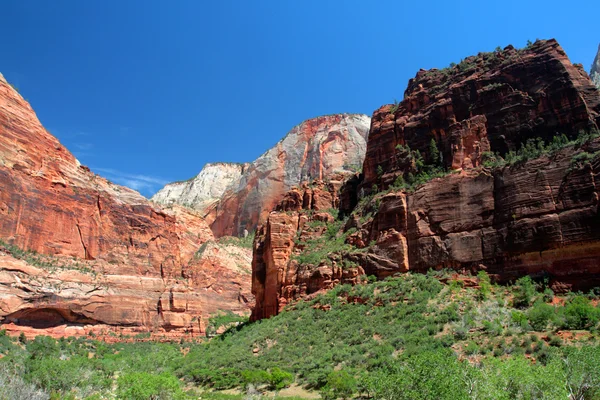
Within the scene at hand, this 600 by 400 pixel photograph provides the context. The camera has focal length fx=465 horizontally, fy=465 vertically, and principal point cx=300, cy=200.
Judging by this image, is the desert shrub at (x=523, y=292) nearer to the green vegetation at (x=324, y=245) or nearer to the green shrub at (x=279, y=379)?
the green vegetation at (x=324, y=245)

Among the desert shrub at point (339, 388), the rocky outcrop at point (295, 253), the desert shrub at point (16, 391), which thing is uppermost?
the rocky outcrop at point (295, 253)

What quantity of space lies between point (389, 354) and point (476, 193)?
1527 cm

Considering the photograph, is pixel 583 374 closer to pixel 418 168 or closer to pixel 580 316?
pixel 580 316

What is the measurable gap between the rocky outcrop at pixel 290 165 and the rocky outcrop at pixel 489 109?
45.9 meters

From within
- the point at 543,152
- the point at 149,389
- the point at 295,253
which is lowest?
the point at 149,389

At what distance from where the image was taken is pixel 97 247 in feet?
222

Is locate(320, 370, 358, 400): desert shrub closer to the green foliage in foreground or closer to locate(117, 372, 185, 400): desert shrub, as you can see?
the green foliage in foreground

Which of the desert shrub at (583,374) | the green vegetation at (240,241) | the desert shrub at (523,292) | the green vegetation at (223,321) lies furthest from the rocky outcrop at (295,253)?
the green vegetation at (240,241)

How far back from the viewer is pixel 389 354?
29.1 meters

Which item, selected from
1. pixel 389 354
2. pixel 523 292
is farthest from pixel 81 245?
pixel 523 292

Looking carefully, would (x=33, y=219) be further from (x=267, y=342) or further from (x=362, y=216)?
(x=362, y=216)

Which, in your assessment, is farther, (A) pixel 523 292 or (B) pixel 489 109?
(B) pixel 489 109

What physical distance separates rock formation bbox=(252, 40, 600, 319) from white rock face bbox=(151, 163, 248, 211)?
3218 inches

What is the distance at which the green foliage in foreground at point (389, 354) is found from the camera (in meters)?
17.9
